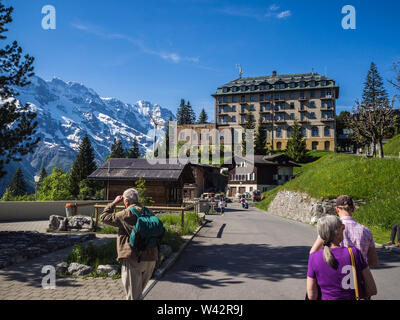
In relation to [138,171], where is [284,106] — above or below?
above

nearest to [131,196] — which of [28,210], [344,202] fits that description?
[344,202]

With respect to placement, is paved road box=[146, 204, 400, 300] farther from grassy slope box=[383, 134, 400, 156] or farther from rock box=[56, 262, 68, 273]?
grassy slope box=[383, 134, 400, 156]

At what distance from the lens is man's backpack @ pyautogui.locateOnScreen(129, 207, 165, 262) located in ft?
14.5

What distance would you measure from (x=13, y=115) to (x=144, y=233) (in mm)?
10471

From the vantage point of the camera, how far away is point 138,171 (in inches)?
1102

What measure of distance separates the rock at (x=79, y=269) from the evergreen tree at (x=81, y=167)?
6686 cm

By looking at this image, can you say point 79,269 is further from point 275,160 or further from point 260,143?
point 260,143

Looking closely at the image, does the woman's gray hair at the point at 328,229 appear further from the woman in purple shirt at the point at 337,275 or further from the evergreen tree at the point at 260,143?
the evergreen tree at the point at 260,143

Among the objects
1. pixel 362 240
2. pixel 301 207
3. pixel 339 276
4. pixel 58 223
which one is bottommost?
pixel 301 207

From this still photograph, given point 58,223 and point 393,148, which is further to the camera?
point 393,148

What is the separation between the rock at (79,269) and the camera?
7309 mm

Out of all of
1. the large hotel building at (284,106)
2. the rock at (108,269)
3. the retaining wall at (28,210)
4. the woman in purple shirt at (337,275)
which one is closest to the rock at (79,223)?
the rock at (108,269)

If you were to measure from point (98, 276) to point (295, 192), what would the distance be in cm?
2370

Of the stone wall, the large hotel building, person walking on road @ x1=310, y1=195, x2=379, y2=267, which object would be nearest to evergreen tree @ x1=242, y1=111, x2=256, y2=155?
the large hotel building
